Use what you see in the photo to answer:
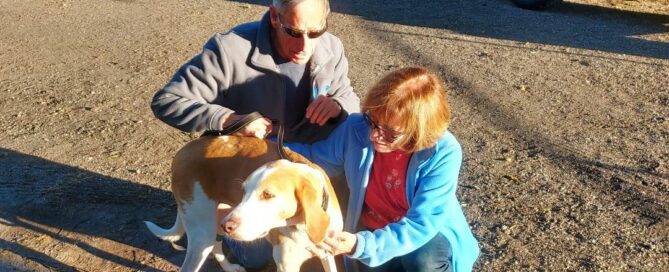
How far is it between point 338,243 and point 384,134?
532 millimetres

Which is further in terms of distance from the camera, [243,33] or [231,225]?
[243,33]

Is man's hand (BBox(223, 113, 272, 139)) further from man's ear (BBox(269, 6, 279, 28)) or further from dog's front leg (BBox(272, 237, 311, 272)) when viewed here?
dog's front leg (BBox(272, 237, 311, 272))

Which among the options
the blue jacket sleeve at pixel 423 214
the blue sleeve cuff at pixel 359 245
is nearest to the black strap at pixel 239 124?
the blue jacket sleeve at pixel 423 214

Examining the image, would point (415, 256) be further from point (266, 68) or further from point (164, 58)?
point (164, 58)

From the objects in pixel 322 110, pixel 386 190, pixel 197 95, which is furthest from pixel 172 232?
pixel 386 190

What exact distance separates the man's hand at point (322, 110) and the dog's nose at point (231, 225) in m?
1.20

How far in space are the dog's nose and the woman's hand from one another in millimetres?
359

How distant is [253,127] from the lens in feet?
11.2

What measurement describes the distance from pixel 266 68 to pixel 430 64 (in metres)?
4.01

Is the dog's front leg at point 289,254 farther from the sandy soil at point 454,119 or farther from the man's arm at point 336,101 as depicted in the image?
the sandy soil at point 454,119

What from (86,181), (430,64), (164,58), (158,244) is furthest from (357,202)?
(164,58)

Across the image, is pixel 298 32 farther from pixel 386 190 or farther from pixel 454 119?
pixel 454 119

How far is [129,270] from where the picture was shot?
4.18 meters

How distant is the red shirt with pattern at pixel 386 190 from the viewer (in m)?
3.33
